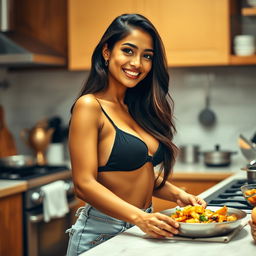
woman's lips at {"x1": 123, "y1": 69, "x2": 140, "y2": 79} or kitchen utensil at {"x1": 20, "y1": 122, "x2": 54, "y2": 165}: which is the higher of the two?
woman's lips at {"x1": 123, "y1": 69, "x2": 140, "y2": 79}

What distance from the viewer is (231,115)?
412cm

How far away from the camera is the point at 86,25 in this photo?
397cm

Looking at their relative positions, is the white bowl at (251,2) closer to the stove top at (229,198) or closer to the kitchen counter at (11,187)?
the stove top at (229,198)

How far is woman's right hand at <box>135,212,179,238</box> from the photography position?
5.27 ft

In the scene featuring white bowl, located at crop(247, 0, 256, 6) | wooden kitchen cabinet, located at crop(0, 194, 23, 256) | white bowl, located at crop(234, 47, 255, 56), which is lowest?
wooden kitchen cabinet, located at crop(0, 194, 23, 256)

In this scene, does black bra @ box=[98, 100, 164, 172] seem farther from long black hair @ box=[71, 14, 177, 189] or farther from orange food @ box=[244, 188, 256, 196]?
orange food @ box=[244, 188, 256, 196]

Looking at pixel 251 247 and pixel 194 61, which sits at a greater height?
pixel 194 61

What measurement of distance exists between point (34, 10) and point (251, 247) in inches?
123

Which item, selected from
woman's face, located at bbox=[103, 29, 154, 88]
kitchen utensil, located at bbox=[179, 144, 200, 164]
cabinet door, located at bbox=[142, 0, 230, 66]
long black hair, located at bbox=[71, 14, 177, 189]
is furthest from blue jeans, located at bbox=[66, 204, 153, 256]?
kitchen utensil, located at bbox=[179, 144, 200, 164]

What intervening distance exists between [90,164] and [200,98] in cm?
245

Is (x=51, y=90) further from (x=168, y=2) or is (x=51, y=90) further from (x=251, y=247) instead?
(x=251, y=247)

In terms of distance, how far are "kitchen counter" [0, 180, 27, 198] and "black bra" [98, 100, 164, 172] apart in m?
1.27

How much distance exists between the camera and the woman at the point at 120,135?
184 cm

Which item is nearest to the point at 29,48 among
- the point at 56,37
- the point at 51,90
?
the point at 56,37
